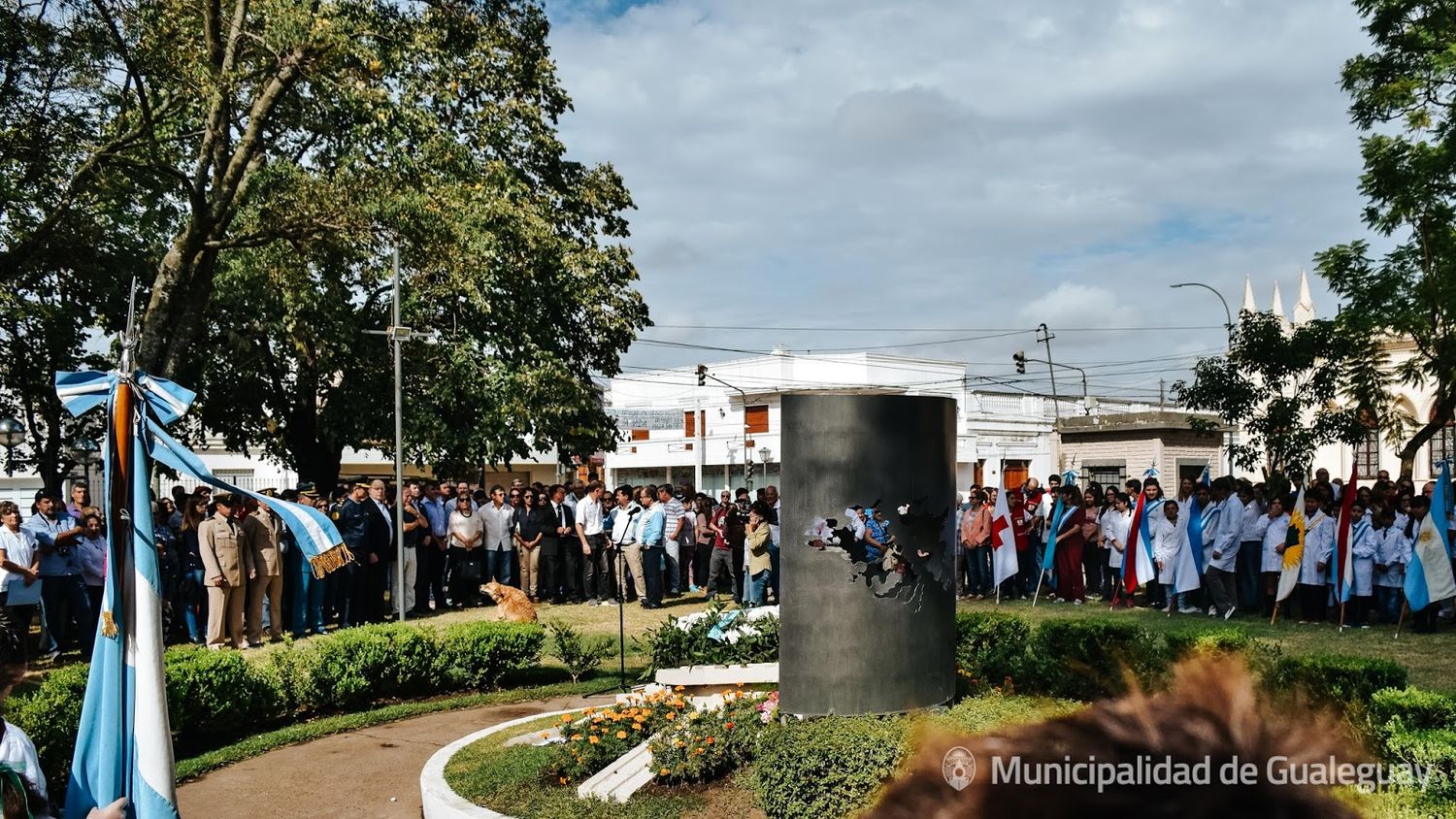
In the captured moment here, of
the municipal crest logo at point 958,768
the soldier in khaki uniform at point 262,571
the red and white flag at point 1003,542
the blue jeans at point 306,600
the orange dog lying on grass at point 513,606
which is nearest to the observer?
the municipal crest logo at point 958,768

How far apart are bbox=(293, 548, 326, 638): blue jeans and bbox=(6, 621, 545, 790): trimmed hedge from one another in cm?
415

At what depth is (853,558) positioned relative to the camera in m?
7.34

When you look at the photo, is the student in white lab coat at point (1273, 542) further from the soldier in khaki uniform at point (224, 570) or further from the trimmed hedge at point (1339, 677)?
the soldier in khaki uniform at point (224, 570)

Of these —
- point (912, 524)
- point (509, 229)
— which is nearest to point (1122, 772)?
point (912, 524)

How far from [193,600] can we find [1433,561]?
15.0m

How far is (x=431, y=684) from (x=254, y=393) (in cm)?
1427

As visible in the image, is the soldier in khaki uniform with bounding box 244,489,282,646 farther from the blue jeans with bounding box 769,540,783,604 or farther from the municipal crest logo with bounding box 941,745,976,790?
the municipal crest logo with bounding box 941,745,976,790

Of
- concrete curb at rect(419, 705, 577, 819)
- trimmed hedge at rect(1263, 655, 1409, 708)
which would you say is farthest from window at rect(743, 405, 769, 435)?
trimmed hedge at rect(1263, 655, 1409, 708)

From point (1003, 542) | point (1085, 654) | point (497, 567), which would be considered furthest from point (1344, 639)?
point (497, 567)

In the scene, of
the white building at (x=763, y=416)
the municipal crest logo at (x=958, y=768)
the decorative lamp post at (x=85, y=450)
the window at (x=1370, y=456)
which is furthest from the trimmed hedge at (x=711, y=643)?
the window at (x=1370, y=456)

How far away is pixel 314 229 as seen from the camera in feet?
51.2

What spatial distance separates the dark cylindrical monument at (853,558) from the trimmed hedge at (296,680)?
4.61m

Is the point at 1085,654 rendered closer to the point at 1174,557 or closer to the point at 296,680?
the point at 296,680

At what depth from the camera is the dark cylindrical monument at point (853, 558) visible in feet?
24.1
